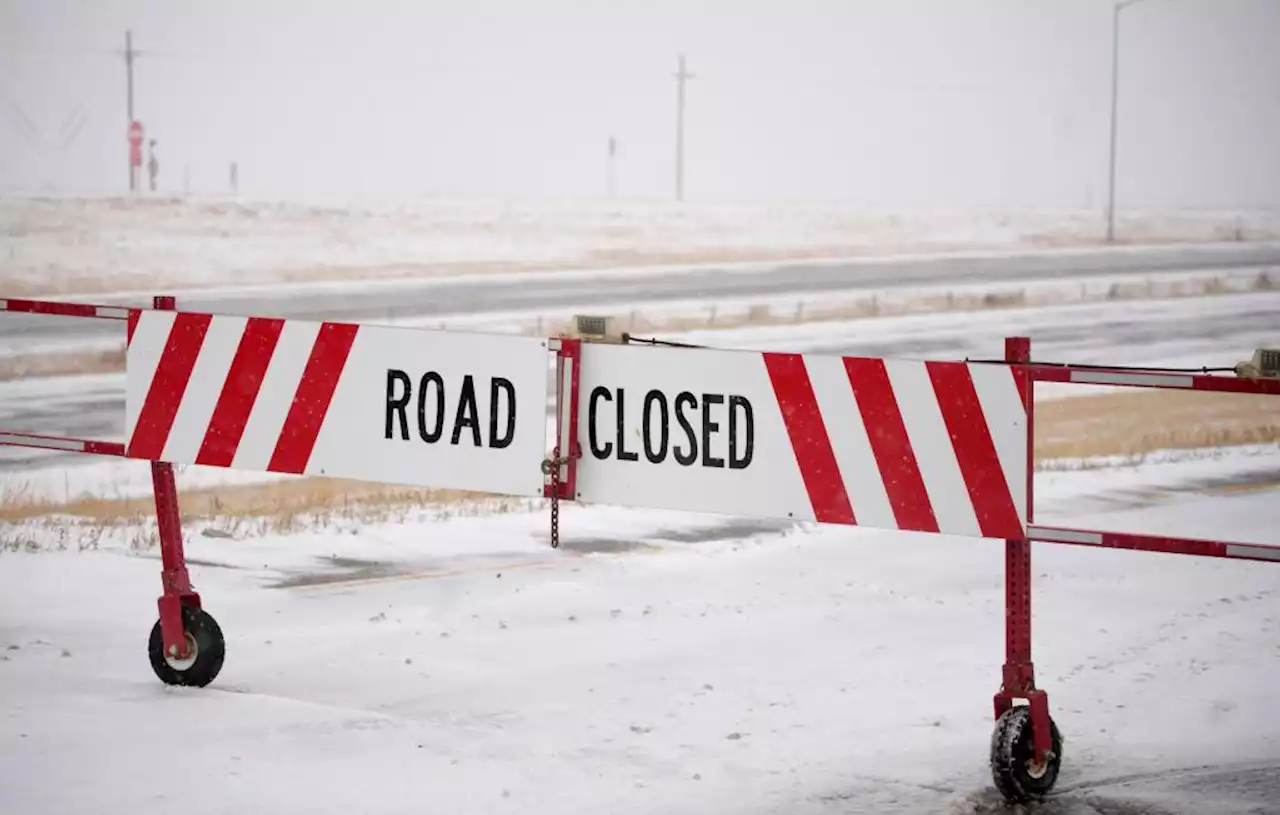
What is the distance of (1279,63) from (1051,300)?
4.21m

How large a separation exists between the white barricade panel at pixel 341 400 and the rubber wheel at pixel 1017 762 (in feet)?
6.16

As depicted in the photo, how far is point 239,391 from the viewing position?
22.3ft

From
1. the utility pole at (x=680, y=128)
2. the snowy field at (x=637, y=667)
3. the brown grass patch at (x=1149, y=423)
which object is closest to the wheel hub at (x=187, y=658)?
the snowy field at (x=637, y=667)

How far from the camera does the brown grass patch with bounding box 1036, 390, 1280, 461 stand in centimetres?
1525

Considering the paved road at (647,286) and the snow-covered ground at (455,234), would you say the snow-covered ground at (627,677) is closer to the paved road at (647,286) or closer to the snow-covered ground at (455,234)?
the snow-covered ground at (455,234)

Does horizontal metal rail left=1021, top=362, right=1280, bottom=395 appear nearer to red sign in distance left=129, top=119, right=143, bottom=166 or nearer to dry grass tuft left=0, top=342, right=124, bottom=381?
dry grass tuft left=0, top=342, right=124, bottom=381

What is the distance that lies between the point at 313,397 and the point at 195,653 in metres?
1.21

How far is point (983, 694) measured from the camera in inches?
278

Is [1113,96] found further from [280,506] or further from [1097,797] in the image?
[1097,797]

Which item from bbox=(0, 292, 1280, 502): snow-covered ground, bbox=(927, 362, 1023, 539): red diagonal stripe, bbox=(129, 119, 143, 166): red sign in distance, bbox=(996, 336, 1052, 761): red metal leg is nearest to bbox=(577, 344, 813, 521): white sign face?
bbox=(927, 362, 1023, 539): red diagonal stripe

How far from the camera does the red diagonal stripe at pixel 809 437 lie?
19.0 feet

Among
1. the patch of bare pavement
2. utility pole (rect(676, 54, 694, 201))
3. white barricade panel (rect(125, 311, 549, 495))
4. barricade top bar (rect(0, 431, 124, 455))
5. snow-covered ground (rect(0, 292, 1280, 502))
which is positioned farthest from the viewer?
utility pole (rect(676, 54, 694, 201))

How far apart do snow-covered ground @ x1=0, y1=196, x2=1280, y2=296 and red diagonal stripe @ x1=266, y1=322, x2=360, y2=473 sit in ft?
40.5

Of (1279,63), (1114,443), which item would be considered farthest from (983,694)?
(1279,63)
